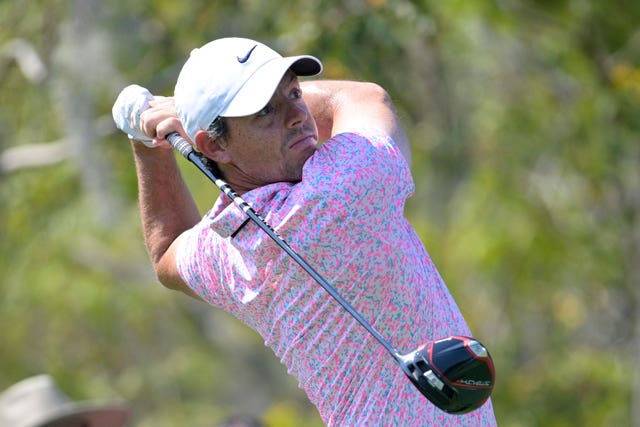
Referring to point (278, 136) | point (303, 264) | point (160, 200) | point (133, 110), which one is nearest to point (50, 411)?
point (160, 200)

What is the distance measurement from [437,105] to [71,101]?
17.7 ft

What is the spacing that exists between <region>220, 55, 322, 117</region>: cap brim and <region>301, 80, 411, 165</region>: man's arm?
0.73ft

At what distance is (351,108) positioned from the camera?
346 cm

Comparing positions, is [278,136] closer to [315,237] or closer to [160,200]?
[315,237]

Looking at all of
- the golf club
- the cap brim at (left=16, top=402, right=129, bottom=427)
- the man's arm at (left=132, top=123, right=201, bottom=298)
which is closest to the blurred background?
the cap brim at (left=16, top=402, right=129, bottom=427)

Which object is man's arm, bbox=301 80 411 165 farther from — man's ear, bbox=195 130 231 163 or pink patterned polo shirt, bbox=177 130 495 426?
man's ear, bbox=195 130 231 163

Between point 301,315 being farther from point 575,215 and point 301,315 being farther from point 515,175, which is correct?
point 515,175

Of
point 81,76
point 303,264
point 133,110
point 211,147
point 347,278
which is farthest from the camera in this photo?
point 81,76

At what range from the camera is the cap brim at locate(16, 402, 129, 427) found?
6066 millimetres

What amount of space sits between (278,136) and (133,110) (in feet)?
1.78

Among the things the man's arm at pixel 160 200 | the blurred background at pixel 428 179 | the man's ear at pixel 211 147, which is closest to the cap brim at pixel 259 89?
the man's ear at pixel 211 147

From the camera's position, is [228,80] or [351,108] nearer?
[228,80]

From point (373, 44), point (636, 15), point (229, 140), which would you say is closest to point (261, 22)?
point (373, 44)

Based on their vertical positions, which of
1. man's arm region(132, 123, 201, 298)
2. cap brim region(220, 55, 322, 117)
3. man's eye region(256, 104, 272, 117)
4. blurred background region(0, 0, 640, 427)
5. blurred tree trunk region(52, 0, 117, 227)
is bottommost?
blurred background region(0, 0, 640, 427)
